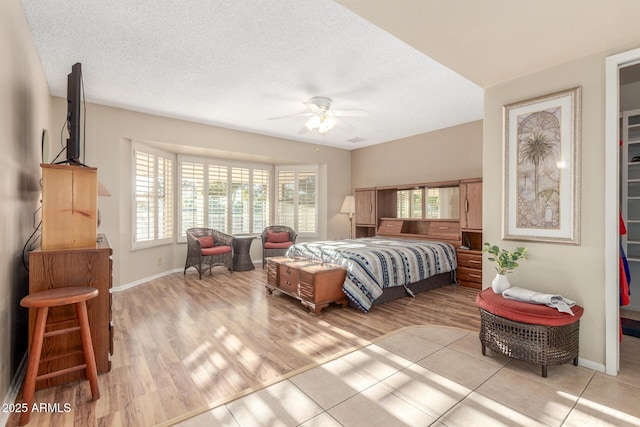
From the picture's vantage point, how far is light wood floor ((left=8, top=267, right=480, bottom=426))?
187 cm

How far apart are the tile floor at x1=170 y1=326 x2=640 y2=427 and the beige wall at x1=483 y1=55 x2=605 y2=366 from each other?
1.25ft

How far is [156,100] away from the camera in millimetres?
4219

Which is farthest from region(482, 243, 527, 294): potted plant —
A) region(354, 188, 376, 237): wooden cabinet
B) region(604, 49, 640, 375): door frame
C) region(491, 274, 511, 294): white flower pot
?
region(354, 188, 376, 237): wooden cabinet

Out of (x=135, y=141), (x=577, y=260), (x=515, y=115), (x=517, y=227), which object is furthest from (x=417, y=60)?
(x=135, y=141)

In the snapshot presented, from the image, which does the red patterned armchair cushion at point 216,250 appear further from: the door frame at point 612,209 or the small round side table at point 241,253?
the door frame at point 612,209

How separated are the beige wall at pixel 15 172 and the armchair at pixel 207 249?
8.66ft

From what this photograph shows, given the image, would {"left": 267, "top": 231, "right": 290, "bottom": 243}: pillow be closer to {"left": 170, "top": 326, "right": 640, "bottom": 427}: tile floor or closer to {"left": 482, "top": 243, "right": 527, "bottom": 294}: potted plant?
{"left": 170, "top": 326, "right": 640, "bottom": 427}: tile floor

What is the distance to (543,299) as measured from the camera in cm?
217

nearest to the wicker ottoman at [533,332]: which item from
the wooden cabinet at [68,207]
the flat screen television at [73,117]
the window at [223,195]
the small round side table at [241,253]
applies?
the wooden cabinet at [68,207]

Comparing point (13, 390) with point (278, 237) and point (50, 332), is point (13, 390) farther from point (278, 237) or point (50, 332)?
point (278, 237)

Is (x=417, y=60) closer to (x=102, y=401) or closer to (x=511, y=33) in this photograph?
(x=511, y=33)

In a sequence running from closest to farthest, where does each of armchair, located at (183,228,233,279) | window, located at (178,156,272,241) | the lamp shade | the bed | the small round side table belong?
the bed < armchair, located at (183,228,233,279) < the small round side table < window, located at (178,156,272,241) < the lamp shade

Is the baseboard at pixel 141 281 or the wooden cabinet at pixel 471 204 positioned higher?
the wooden cabinet at pixel 471 204

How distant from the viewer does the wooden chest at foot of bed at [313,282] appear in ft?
11.4
